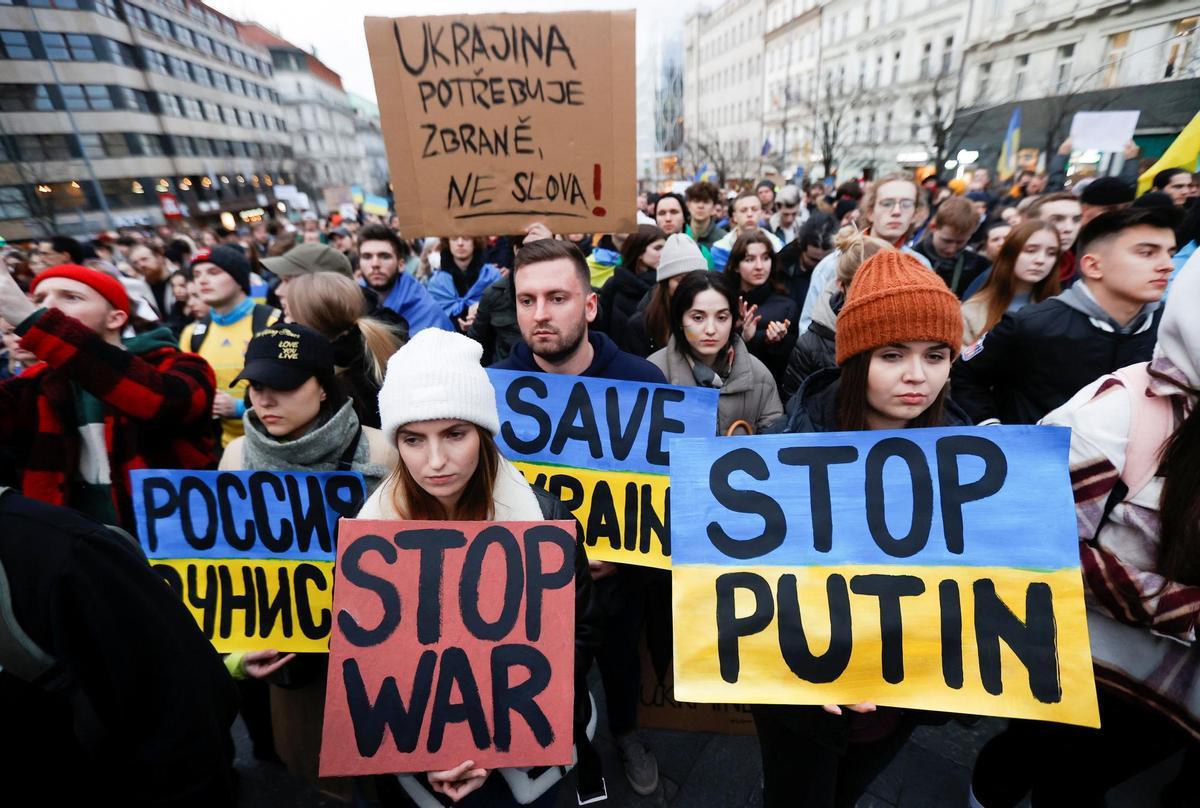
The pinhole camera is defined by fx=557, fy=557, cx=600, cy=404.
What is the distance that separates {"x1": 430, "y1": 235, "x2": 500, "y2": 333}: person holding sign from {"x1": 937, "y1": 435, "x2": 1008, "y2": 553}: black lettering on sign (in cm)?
444

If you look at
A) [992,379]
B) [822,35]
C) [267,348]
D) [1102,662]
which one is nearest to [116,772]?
[267,348]

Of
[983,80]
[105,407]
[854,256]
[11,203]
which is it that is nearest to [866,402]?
[854,256]

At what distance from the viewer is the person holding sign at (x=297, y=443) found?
6.86 feet

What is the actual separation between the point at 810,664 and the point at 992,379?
211 centimetres

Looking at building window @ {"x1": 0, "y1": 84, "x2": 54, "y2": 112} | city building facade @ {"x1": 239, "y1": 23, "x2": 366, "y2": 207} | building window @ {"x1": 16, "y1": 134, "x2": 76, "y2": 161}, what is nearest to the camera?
building window @ {"x1": 0, "y1": 84, "x2": 54, "y2": 112}

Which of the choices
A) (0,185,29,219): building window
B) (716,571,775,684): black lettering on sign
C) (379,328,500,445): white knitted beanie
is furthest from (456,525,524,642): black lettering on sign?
(0,185,29,219): building window

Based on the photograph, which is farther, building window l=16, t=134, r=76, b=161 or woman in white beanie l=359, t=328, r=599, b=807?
building window l=16, t=134, r=76, b=161

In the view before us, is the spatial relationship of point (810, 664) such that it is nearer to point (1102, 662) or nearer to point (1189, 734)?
point (1102, 662)

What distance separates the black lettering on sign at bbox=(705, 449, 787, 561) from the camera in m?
1.62

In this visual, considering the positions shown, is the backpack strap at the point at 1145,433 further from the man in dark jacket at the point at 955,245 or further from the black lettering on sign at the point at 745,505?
the man in dark jacket at the point at 955,245

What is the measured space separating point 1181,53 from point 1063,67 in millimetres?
7610

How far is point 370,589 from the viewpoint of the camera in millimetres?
1593

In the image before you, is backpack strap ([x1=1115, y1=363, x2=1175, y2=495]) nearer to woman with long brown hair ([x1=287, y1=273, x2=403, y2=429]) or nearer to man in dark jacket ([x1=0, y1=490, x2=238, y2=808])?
man in dark jacket ([x1=0, y1=490, x2=238, y2=808])

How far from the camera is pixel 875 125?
1630 inches
